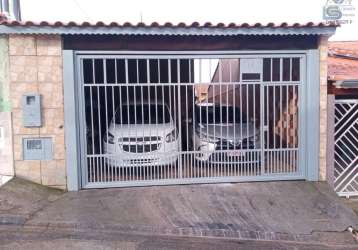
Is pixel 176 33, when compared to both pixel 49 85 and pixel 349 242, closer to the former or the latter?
pixel 49 85

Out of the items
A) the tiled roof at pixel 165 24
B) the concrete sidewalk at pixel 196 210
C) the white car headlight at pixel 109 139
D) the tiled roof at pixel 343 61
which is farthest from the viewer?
the tiled roof at pixel 343 61

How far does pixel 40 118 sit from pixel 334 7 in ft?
29.7

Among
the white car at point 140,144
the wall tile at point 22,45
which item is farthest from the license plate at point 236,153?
the wall tile at point 22,45

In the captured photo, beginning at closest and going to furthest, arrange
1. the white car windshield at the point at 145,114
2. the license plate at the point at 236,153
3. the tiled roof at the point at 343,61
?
the license plate at the point at 236,153 < the white car windshield at the point at 145,114 < the tiled roof at the point at 343,61

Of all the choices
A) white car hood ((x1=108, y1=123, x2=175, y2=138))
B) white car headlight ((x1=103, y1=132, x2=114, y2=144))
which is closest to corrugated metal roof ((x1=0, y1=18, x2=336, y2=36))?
white car hood ((x1=108, y1=123, x2=175, y2=138))

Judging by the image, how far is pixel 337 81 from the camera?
6.77 metres

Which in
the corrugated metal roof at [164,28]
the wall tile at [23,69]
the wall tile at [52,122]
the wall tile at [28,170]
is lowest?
the wall tile at [28,170]

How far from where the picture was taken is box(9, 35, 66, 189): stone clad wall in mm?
6223

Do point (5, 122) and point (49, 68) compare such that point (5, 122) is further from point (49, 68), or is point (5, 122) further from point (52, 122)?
point (49, 68)

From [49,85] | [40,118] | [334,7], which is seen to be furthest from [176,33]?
[334,7]

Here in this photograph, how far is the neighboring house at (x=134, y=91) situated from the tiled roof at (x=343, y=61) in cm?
110

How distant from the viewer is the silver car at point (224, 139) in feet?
22.7

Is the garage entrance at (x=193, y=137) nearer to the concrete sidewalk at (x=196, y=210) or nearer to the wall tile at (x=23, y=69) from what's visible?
the concrete sidewalk at (x=196, y=210)

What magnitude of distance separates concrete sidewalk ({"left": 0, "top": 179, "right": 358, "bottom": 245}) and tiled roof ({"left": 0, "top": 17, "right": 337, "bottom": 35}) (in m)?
2.71
